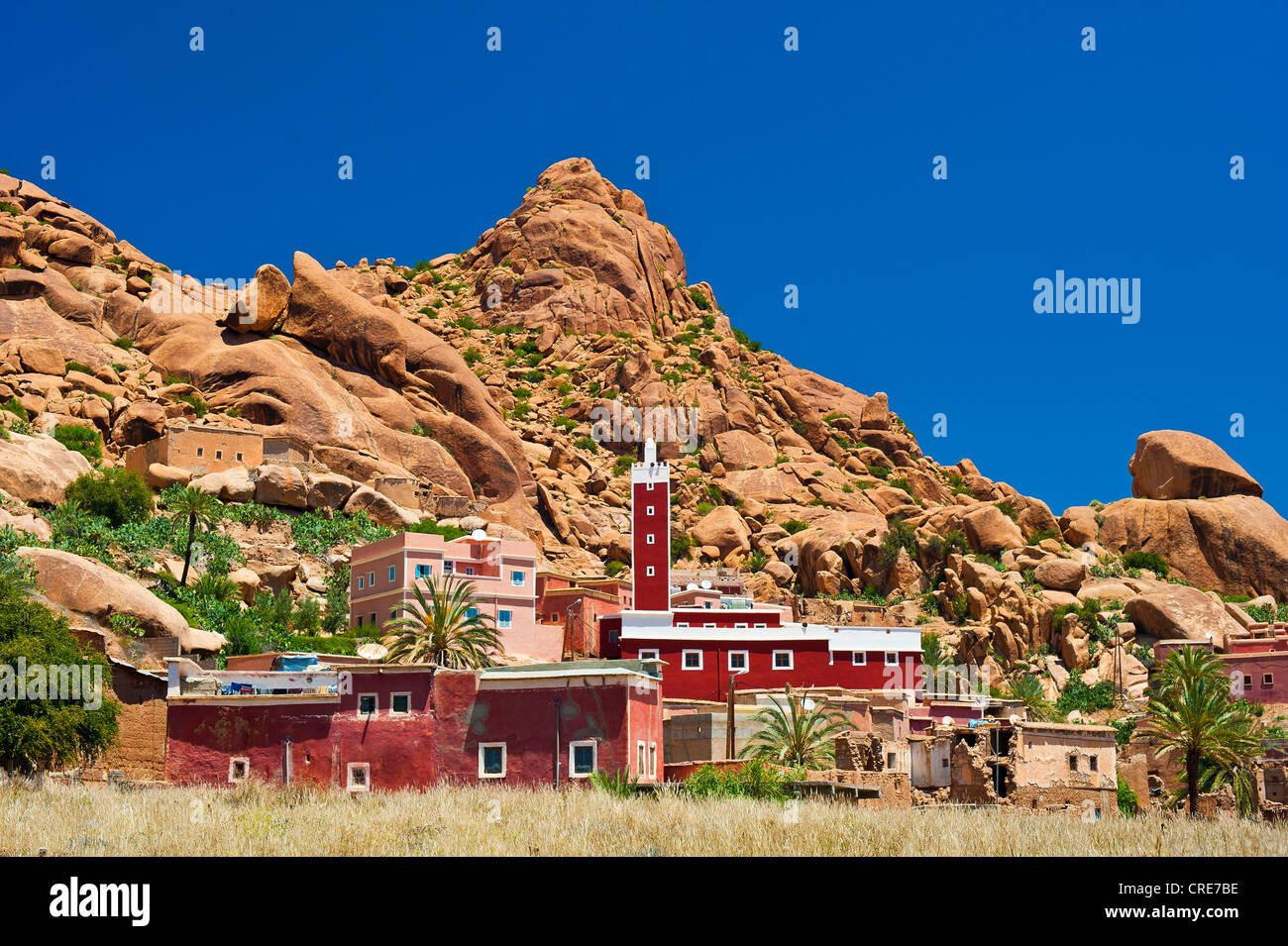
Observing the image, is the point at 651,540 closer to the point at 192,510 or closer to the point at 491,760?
the point at 192,510

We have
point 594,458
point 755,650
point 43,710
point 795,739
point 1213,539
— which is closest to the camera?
point 43,710

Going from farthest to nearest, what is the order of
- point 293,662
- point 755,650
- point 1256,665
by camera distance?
point 1256,665 → point 755,650 → point 293,662

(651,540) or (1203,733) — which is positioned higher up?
(651,540)

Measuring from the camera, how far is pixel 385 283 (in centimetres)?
13788

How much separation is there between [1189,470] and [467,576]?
188 ft

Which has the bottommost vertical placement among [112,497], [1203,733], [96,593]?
[1203,733]

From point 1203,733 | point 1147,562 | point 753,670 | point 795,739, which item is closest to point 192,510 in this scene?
point 753,670

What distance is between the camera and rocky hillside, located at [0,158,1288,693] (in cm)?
7500

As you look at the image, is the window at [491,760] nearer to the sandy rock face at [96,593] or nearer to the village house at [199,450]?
the sandy rock face at [96,593]

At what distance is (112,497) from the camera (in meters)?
67.2

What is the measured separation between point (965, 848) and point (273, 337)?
79.9 metres

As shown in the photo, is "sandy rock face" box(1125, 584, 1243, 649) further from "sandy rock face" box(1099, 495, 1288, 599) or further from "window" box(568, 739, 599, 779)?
"window" box(568, 739, 599, 779)
